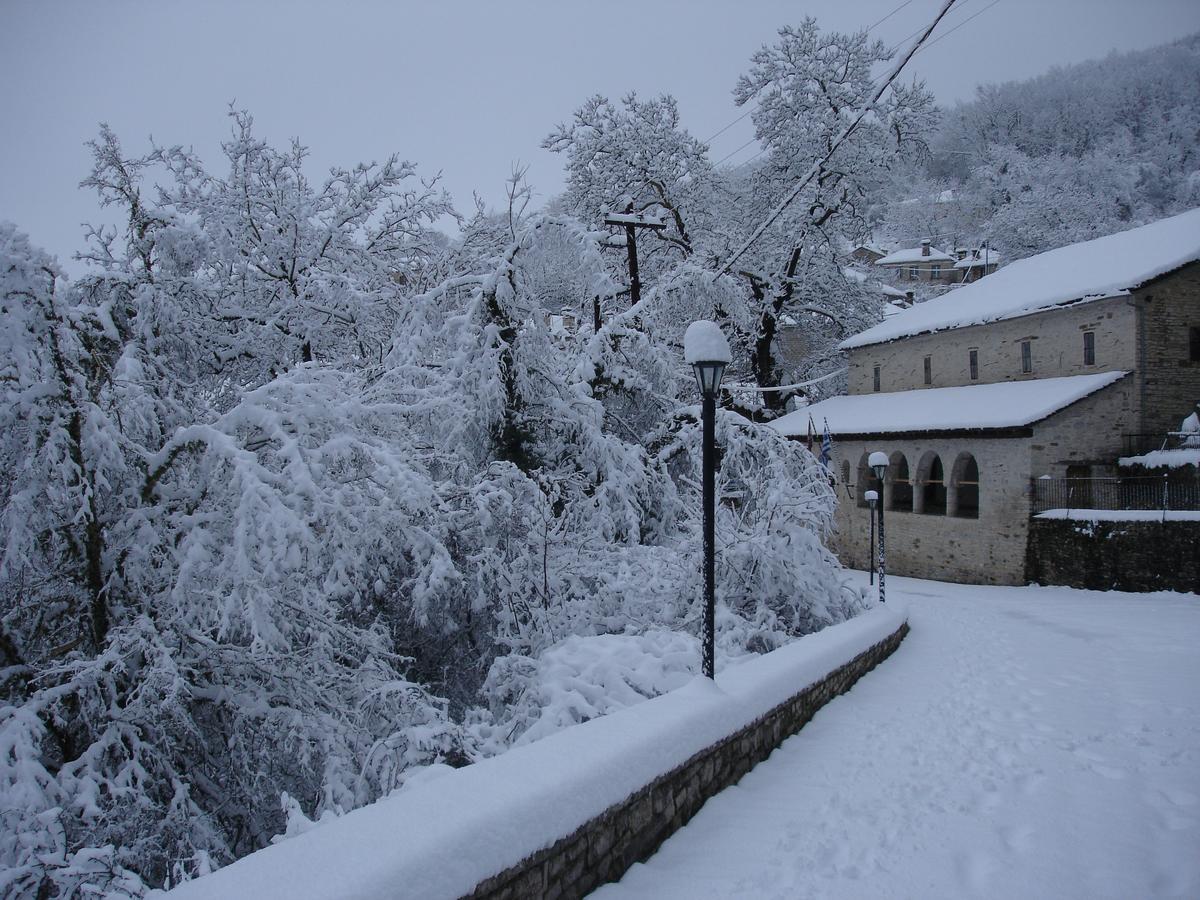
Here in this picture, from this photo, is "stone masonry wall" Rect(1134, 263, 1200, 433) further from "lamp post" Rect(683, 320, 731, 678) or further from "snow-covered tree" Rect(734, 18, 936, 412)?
"lamp post" Rect(683, 320, 731, 678)

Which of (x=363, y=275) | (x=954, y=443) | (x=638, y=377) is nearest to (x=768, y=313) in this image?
(x=954, y=443)

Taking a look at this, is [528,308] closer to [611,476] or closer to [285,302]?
[611,476]

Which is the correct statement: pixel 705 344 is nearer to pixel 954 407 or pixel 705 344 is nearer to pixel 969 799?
pixel 969 799

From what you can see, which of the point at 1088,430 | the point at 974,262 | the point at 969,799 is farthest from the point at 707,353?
the point at 974,262

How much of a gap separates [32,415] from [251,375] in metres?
6.24

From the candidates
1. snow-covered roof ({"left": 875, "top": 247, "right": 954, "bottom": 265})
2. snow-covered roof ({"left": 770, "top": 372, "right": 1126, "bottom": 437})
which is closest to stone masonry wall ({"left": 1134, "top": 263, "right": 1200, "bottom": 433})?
snow-covered roof ({"left": 770, "top": 372, "right": 1126, "bottom": 437})

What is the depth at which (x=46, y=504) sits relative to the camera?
14.8 feet

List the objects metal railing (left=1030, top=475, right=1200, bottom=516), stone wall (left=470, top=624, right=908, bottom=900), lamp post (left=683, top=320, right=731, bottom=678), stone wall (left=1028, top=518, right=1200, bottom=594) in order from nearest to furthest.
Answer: stone wall (left=470, top=624, right=908, bottom=900)
lamp post (left=683, top=320, right=731, bottom=678)
stone wall (left=1028, top=518, right=1200, bottom=594)
metal railing (left=1030, top=475, right=1200, bottom=516)

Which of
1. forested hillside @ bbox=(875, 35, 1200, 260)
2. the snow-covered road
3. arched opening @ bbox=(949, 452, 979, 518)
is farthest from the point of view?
forested hillside @ bbox=(875, 35, 1200, 260)

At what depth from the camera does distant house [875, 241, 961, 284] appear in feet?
212

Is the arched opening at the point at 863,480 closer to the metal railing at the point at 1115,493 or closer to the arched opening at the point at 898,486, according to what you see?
the arched opening at the point at 898,486

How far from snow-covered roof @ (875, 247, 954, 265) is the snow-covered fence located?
6935 cm

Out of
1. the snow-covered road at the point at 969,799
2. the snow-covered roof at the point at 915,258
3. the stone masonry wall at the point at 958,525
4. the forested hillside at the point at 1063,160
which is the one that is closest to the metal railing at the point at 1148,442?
the stone masonry wall at the point at 958,525

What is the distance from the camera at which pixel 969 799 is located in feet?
16.7
